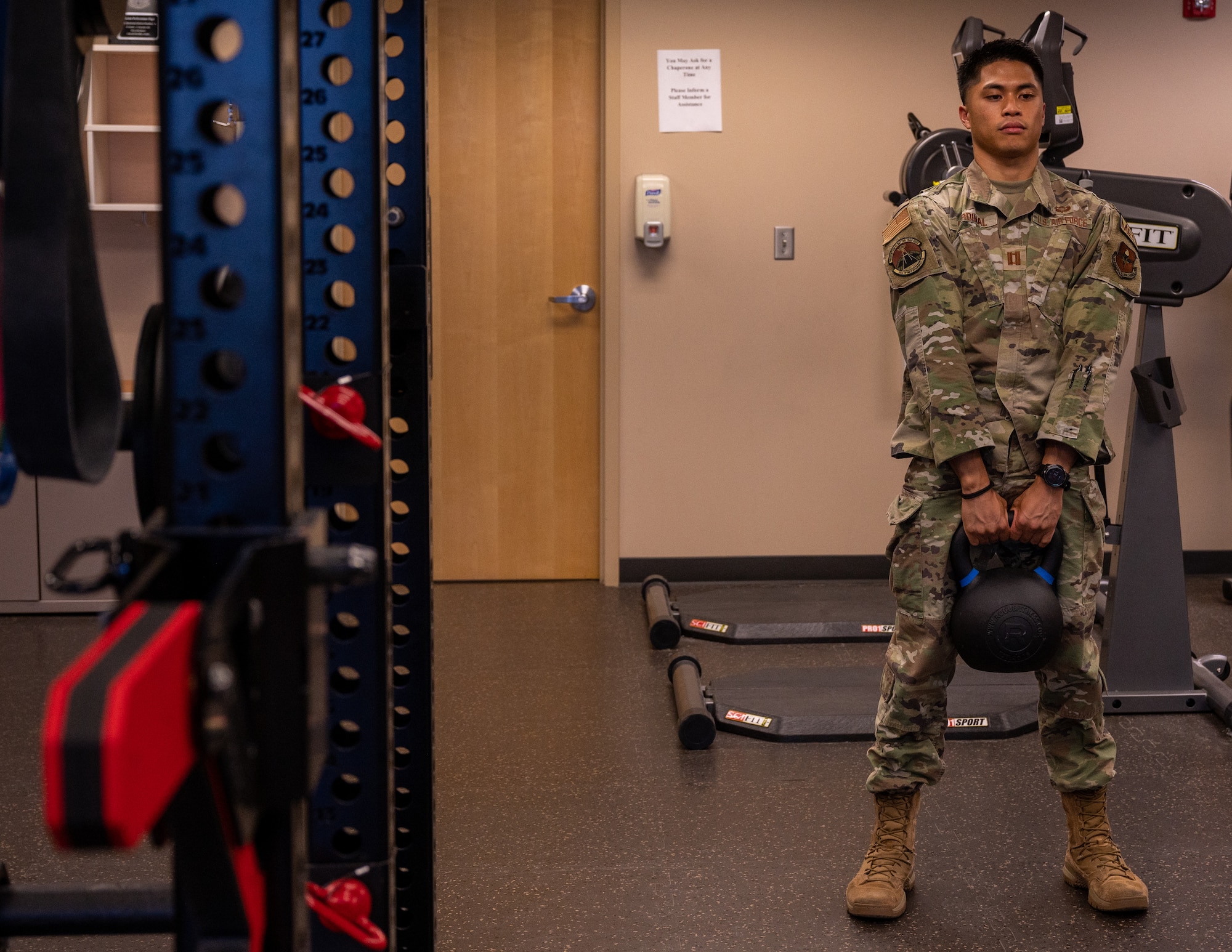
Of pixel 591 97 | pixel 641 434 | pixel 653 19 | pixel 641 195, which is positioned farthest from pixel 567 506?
pixel 653 19

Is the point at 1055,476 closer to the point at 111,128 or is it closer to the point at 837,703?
the point at 837,703

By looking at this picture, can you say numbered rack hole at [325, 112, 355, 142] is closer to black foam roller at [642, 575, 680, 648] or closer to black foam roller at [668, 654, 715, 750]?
black foam roller at [668, 654, 715, 750]

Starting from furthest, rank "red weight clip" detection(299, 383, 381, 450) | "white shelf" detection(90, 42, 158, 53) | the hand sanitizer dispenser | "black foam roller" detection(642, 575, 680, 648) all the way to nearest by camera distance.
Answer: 1. the hand sanitizer dispenser
2. "white shelf" detection(90, 42, 158, 53)
3. "black foam roller" detection(642, 575, 680, 648)
4. "red weight clip" detection(299, 383, 381, 450)

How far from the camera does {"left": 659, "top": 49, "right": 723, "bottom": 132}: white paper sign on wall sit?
4348mm

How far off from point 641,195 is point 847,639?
75.1 inches

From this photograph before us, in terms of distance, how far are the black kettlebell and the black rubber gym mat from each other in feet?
5.85

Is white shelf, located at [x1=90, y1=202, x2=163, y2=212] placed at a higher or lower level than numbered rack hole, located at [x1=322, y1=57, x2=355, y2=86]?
higher

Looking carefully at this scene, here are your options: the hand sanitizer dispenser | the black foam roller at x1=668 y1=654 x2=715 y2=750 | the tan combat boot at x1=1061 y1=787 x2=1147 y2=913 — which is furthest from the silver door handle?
the tan combat boot at x1=1061 y1=787 x2=1147 y2=913

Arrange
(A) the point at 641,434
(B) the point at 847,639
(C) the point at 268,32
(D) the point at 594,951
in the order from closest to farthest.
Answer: (C) the point at 268,32, (D) the point at 594,951, (B) the point at 847,639, (A) the point at 641,434

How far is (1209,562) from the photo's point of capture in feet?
15.3

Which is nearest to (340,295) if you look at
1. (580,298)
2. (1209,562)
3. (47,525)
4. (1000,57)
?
(1000,57)

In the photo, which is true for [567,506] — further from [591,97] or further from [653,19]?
[653,19]

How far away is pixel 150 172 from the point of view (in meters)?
4.26

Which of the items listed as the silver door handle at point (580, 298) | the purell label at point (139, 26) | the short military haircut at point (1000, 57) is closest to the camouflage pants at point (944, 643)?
the short military haircut at point (1000, 57)
